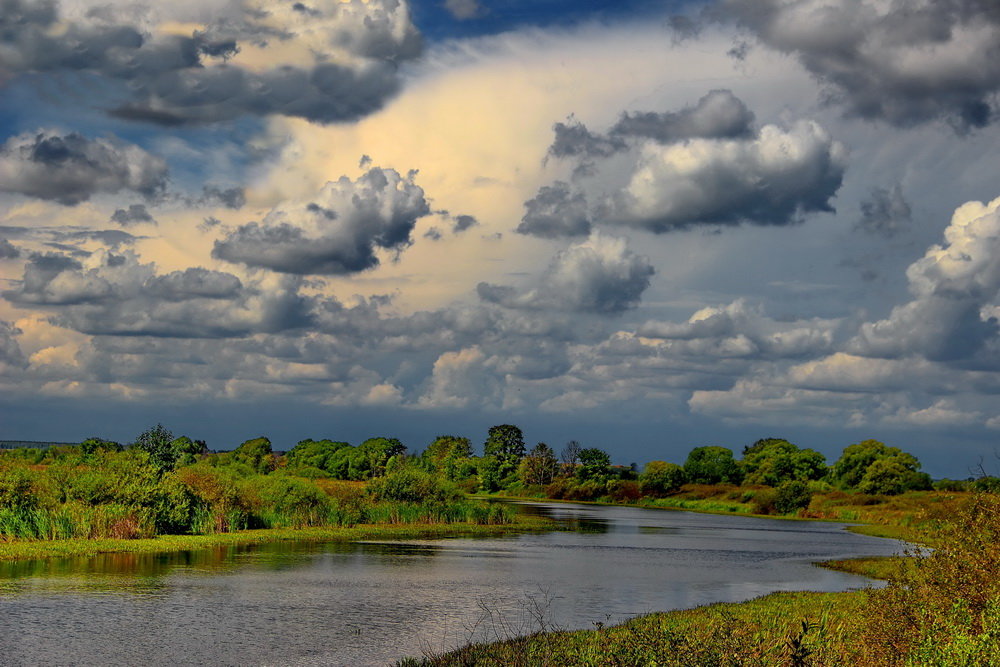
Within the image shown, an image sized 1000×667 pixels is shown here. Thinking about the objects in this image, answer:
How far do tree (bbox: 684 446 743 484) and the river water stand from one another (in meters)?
118

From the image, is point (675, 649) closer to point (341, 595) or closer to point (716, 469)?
point (341, 595)

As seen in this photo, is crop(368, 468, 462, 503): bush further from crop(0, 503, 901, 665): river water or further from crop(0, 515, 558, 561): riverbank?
crop(0, 503, 901, 665): river water

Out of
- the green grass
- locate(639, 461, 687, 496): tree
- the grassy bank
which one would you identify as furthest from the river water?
locate(639, 461, 687, 496): tree

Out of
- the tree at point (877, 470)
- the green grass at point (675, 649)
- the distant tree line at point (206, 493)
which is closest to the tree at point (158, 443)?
the distant tree line at point (206, 493)

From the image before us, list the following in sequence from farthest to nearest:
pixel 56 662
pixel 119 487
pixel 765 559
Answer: pixel 765 559
pixel 119 487
pixel 56 662

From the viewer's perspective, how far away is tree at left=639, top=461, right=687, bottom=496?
7407 inches

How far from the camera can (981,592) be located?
859 inches

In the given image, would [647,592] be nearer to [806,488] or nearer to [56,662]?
[56,662]

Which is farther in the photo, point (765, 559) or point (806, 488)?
point (806, 488)

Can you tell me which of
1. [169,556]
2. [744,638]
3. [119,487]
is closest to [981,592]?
[744,638]

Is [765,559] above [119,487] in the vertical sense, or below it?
below

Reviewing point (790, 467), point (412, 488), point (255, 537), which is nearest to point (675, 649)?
point (255, 537)

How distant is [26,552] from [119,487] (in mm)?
10987

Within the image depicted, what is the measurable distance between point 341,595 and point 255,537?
89.9 ft
